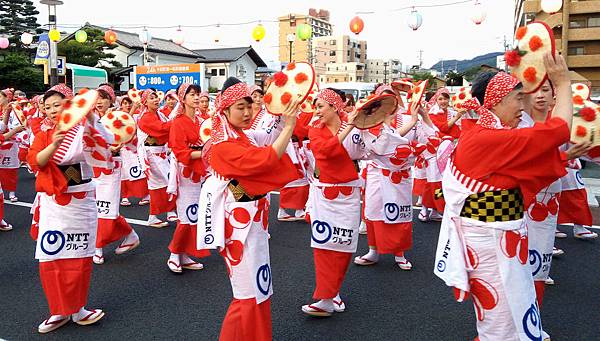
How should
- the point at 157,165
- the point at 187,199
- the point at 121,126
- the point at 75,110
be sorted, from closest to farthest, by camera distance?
the point at 75,110 < the point at 121,126 < the point at 187,199 < the point at 157,165

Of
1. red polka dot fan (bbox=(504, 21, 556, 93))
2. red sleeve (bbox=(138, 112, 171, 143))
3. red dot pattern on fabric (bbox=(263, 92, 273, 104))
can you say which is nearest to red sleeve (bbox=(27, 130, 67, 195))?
red dot pattern on fabric (bbox=(263, 92, 273, 104))

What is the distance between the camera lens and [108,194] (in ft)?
18.2

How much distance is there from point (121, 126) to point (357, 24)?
9395mm

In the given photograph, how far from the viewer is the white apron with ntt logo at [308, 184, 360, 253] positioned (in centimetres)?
400

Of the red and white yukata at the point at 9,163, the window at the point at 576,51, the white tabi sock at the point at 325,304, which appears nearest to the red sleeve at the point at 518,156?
the white tabi sock at the point at 325,304

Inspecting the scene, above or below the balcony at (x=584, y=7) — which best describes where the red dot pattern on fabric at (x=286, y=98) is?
below

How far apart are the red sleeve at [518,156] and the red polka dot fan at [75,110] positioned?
261cm

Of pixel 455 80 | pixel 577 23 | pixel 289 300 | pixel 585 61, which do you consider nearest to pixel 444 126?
pixel 289 300

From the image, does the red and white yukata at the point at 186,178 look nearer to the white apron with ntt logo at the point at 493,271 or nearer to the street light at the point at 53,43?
the white apron with ntt logo at the point at 493,271

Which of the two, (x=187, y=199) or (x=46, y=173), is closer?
(x=46, y=173)

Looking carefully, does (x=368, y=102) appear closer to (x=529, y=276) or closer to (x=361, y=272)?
(x=529, y=276)

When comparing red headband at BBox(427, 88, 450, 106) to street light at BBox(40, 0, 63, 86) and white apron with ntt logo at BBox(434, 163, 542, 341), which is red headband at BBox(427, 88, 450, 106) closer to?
white apron with ntt logo at BBox(434, 163, 542, 341)

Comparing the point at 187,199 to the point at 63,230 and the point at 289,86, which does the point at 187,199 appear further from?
the point at 289,86

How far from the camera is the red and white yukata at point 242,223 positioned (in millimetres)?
2924
